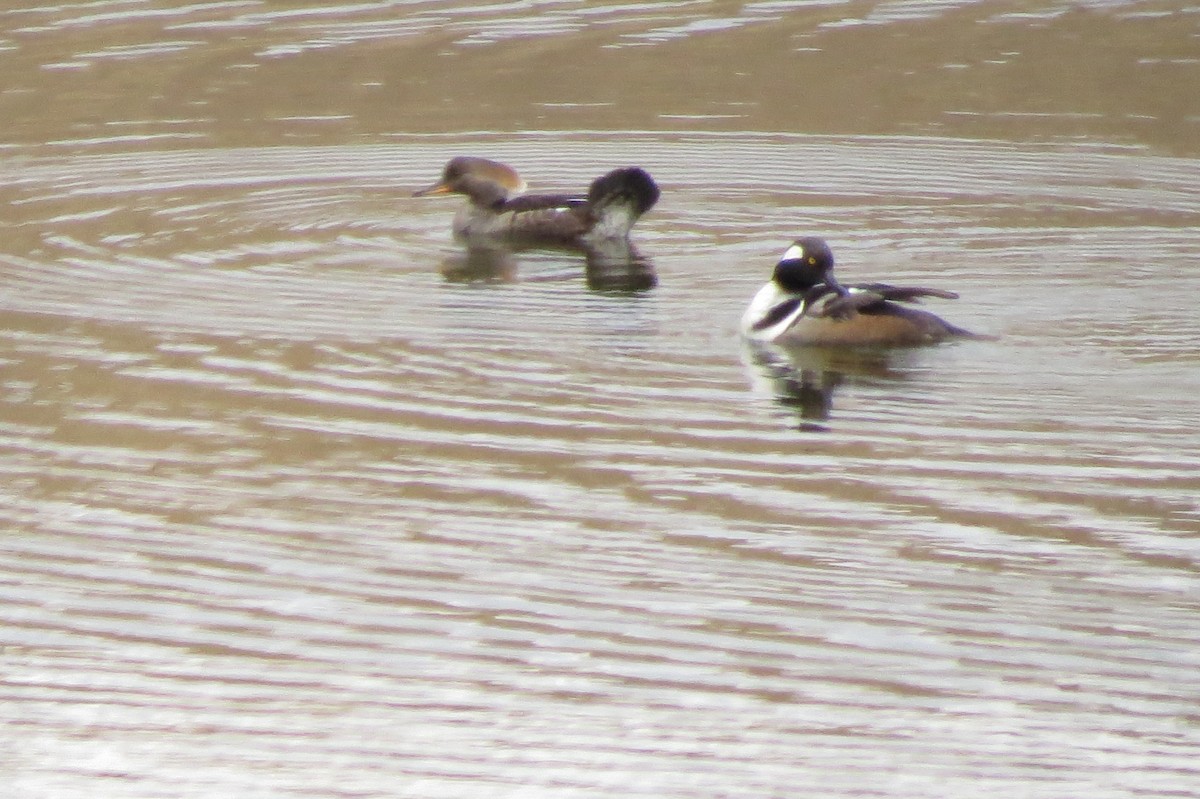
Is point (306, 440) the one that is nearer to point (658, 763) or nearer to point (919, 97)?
point (658, 763)

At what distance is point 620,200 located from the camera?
12.6 meters

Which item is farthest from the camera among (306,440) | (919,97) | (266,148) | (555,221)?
(919,97)

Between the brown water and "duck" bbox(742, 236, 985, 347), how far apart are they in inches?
7.6

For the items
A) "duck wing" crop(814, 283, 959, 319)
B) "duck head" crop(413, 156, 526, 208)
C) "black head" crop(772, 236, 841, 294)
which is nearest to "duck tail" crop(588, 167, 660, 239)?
"duck head" crop(413, 156, 526, 208)

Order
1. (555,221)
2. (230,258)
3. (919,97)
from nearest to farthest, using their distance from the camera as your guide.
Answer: (230,258) → (555,221) → (919,97)

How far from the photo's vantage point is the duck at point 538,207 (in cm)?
1257

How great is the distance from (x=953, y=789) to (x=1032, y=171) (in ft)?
29.1

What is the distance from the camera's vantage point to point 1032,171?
45.3 feet

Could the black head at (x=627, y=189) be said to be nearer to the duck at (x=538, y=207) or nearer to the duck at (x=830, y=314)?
the duck at (x=538, y=207)

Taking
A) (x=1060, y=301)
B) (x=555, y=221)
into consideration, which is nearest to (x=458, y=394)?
(x=1060, y=301)

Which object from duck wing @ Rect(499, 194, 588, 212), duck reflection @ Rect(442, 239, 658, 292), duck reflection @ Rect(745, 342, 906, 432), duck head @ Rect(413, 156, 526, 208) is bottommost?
duck reflection @ Rect(442, 239, 658, 292)

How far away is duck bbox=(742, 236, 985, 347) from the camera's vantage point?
998 centimetres

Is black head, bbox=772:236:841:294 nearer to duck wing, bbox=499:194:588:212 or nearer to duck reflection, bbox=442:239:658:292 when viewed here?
duck reflection, bbox=442:239:658:292

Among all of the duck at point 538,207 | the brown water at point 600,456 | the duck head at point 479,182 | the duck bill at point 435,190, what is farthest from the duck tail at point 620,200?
the duck bill at point 435,190
